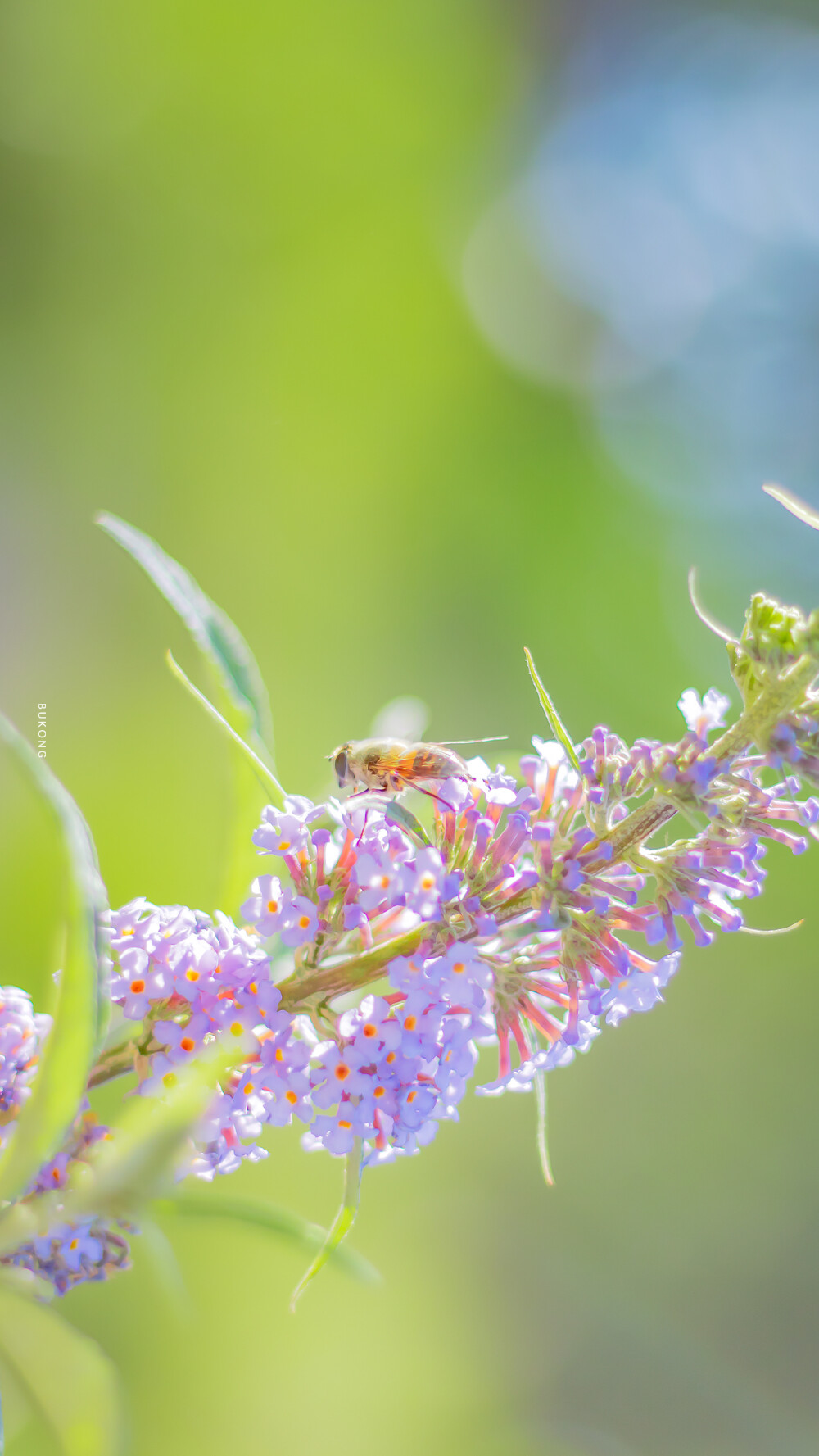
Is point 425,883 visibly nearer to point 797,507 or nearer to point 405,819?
point 405,819

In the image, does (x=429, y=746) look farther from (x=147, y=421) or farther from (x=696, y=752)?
(x=147, y=421)

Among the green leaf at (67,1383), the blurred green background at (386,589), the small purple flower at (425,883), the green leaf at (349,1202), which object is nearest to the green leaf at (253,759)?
the small purple flower at (425,883)

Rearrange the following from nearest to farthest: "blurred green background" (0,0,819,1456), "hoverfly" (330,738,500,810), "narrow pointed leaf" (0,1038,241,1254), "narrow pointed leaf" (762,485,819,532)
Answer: "narrow pointed leaf" (0,1038,241,1254)
"narrow pointed leaf" (762,485,819,532)
"hoverfly" (330,738,500,810)
"blurred green background" (0,0,819,1456)

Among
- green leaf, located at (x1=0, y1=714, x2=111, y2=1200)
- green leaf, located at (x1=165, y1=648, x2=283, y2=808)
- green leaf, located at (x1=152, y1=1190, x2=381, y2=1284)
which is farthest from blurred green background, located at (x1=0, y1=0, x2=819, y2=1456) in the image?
green leaf, located at (x1=0, y1=714, x2=111, y2=1200)

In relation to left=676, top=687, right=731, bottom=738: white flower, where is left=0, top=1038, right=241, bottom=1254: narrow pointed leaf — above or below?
below

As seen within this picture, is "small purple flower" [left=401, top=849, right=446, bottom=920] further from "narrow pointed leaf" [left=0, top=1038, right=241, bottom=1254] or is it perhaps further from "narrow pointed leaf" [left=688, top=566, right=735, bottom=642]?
"narrow pointed leaf" [left=688, top=566, right=735, bottom=642]

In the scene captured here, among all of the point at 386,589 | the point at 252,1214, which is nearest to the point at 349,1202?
the point at 252,1214

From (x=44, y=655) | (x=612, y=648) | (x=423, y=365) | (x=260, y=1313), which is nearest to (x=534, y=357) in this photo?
(x=423, y=365)
